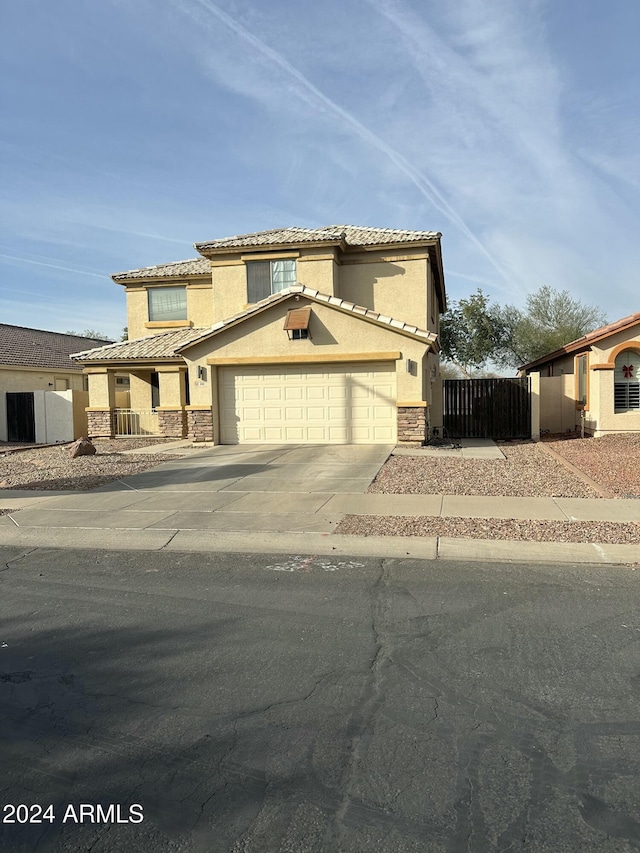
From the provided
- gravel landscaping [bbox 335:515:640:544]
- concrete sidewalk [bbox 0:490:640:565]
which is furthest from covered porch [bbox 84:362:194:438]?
gravel landscaping [bbox 335:515:640:544]

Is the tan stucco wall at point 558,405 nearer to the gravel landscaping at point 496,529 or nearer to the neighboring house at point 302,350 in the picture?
the neighboring house at point 302,350

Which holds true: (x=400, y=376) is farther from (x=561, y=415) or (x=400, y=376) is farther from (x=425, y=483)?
(x=561, y=415)

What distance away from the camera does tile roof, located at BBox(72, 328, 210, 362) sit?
22811 millimetres

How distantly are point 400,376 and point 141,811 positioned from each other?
1545 centimetres

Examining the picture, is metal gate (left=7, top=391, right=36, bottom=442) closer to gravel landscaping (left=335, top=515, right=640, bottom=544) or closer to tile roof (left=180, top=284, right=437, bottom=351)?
tile roof (left=180, top=284, right=437, bottom=351)

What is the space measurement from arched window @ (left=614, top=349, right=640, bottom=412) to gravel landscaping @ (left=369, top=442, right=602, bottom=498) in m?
5.98

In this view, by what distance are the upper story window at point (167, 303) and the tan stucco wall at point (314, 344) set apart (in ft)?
23.6

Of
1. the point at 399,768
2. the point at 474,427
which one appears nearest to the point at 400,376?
the point at 474,427

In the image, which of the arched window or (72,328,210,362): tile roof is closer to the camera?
the arched window

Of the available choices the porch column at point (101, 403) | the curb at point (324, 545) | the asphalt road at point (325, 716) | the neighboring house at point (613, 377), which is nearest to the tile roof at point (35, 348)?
the porch column at point (101, 403)

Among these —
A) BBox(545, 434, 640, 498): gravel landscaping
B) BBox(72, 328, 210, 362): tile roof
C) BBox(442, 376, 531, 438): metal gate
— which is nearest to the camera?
BBox(545, 434, 640, 498): gravel landscaping

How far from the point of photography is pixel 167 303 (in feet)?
84.3

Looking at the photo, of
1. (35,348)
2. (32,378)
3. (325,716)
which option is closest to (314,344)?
(325,716)

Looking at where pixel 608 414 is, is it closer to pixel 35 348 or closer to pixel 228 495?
pixel 228 495
